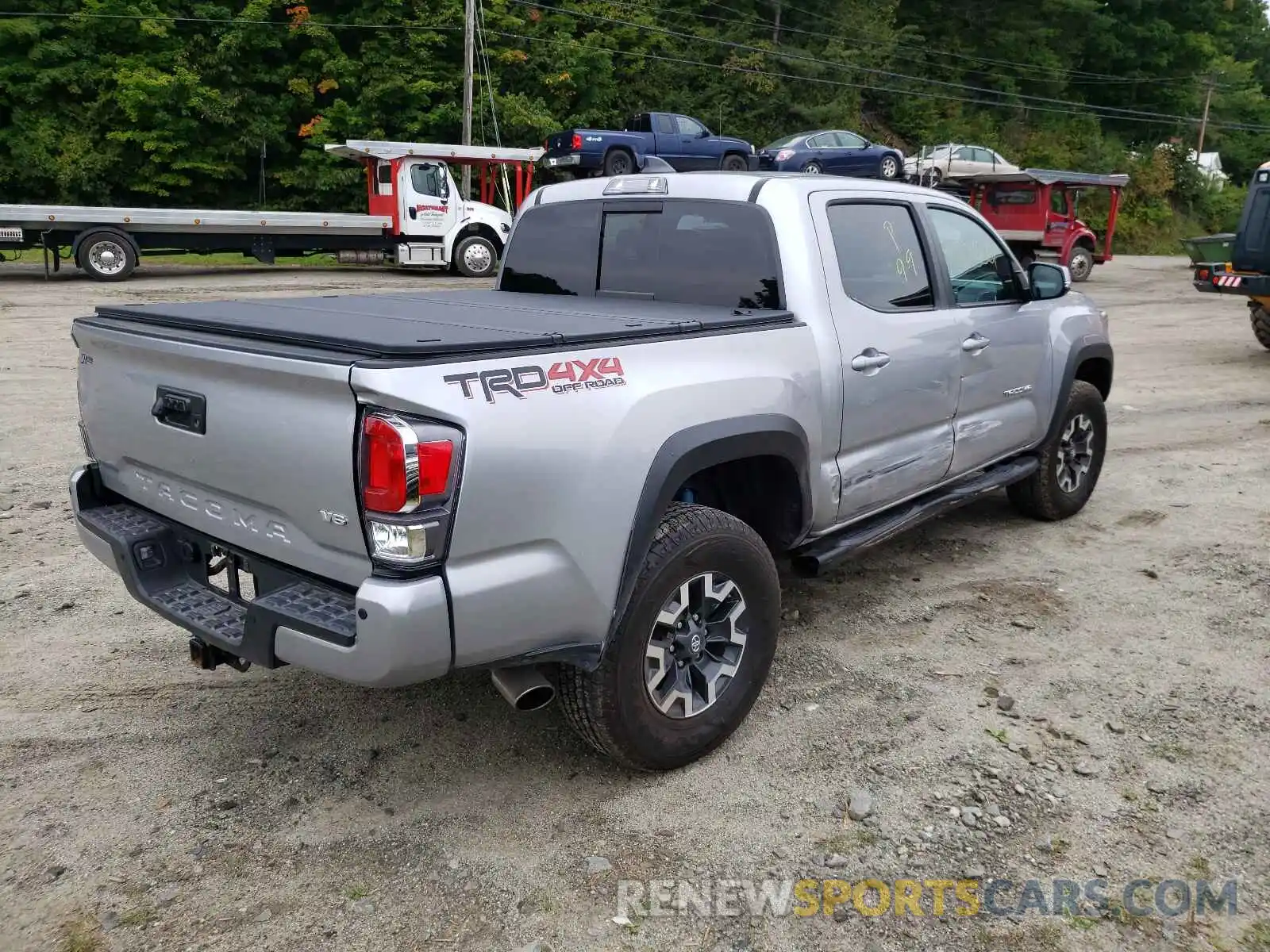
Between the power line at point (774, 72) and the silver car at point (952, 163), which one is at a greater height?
the power line at point (774, 72)

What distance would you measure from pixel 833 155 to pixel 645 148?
15.6ft

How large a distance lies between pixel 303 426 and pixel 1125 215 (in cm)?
4581

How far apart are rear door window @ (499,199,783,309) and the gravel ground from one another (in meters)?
1.57

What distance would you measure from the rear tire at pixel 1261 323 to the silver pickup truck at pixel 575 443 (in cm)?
1051

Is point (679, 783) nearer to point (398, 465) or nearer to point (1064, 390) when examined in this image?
point (398, 465)

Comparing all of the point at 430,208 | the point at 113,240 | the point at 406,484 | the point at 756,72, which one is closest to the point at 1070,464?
the point at 406,484

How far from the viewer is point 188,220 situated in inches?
709

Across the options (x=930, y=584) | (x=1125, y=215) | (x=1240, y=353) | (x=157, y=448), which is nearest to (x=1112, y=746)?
(x=930, y=584)

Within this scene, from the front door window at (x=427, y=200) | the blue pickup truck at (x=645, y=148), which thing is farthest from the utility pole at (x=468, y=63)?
the front door window at (x=427, y=200)

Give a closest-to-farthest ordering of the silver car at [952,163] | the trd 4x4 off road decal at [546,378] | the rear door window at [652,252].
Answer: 1. the trd 4x4 off road decal at [546,378]
2. the rear door window at [652,252]
3. the silver car at [952,163]

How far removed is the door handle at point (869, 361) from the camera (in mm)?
3889

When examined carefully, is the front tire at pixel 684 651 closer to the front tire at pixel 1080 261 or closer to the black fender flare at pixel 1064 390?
the black fender flare at pixel 1064 390

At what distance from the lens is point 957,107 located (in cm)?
4550

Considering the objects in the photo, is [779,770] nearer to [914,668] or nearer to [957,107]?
[914,668]
